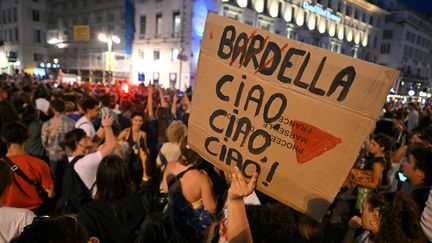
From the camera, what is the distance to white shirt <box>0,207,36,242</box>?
83.9 inches

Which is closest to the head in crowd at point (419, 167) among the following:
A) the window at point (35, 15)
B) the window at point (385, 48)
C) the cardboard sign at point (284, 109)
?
the cardboard sign at point (284, 109)

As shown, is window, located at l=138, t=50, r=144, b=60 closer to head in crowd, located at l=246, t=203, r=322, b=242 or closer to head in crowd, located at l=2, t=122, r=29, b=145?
head in crowd, located at l=2, t=122, r=29, b=145

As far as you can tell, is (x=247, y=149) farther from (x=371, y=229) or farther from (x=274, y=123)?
(x=371, y=229)

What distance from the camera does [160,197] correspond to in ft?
12.2

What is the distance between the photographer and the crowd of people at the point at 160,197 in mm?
2020

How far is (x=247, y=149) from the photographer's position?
194cm

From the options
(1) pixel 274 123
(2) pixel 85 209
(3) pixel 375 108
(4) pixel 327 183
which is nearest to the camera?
(3) pixel 375 108

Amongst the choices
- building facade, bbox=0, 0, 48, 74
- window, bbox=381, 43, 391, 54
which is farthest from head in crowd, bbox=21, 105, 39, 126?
window, bbox=381, 43, 391, 54

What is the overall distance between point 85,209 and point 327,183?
1976 millimetres

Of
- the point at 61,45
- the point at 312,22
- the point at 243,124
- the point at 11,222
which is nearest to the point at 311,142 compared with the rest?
the point at 243,124

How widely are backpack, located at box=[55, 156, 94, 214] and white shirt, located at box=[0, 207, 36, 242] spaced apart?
118 cm

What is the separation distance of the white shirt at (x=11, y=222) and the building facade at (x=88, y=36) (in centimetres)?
3169

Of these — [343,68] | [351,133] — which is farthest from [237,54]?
[351,133]

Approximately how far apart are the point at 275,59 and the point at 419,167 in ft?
8.08
